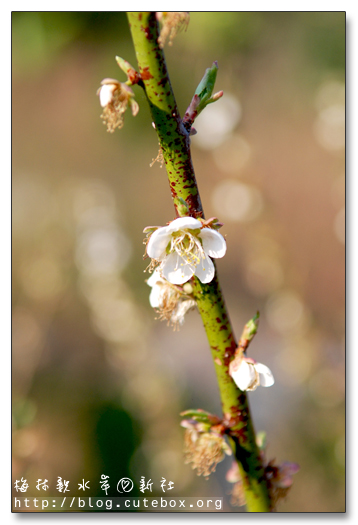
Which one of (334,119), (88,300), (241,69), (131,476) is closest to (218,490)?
(131,476)

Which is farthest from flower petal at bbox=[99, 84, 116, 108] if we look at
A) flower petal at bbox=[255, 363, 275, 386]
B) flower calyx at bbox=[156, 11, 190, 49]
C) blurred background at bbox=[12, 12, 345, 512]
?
blurred background at bbox=[12, 12, 345, 512]

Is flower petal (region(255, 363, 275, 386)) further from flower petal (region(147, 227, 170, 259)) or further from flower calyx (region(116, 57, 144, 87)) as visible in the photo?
flower calyx (region(116, 57, 144, 87))

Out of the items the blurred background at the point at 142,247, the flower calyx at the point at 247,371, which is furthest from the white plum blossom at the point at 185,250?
the blurred background at the point at 142,247

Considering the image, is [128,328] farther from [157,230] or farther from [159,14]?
[159,14]

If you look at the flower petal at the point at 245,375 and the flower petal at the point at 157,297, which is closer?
the flower petal at the point at 245,375

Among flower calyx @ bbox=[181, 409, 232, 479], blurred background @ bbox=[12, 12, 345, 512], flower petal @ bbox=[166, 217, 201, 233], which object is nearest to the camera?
flower petal @ bbox=[166, 217, 201, 233]

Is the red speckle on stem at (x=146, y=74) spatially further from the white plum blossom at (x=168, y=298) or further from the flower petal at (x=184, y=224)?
the white plum blossom at (x=168, y=298)
